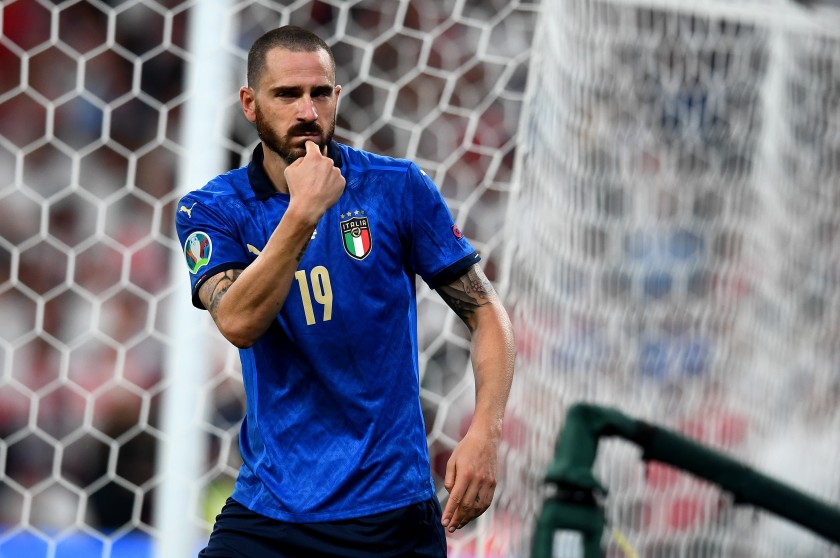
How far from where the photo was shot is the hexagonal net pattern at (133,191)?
315 centimetres

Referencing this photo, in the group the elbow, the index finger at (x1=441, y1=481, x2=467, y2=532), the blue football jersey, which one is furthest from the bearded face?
the index finger at (x1=441, y1=481, x2=467, y2=532)

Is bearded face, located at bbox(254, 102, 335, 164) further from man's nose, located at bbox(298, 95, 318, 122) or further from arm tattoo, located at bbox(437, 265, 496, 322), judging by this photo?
arm tattoo, located at bbox(437, 265, 496, 322)

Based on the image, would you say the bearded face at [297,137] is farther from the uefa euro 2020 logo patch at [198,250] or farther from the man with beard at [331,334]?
the uefa euro 2020 logo patch at [198,250]

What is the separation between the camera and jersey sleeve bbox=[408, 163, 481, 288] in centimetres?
165

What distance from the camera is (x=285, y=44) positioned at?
1605 mm

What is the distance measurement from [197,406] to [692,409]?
1.53 m

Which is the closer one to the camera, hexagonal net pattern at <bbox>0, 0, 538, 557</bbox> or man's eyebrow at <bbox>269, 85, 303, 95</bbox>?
man's eyebrow at <bbox>269, 85, 303, 95</bbox>

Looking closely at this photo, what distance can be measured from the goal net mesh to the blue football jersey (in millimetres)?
1081

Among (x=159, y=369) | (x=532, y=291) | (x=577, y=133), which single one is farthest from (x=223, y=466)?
(x=577, y=133)

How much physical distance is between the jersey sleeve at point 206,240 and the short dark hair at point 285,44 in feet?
0.67

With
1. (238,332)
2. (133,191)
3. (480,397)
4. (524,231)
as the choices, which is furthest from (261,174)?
(133,191)

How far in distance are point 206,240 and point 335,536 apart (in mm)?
472

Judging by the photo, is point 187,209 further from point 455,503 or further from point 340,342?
point 455,503

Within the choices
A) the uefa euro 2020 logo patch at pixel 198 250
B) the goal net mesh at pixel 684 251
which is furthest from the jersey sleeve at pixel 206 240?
the goal net mesh at pixel 684 251
